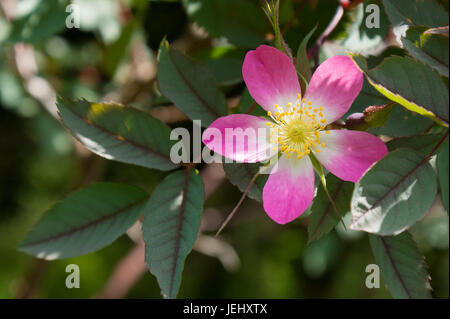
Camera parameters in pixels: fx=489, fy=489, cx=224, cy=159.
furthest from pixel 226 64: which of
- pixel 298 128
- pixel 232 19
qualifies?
pixel 298 128

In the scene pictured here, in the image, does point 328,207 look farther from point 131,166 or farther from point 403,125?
point 131,166

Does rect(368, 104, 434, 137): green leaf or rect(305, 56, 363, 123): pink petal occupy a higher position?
rect(305, 56, 363, 123): pink petal

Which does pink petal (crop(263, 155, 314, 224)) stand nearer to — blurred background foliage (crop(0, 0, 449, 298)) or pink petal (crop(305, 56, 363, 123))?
pink petal (crop(305, 56, 363, 123))

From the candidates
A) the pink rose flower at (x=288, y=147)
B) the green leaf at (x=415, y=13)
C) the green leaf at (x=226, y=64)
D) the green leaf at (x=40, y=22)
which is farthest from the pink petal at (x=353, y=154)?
the green leaf at (x=40, y=22)

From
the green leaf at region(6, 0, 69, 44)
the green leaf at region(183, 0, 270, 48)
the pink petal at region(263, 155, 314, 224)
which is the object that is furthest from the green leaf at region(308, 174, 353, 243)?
the green leaf at region(6, 0, 69, 44)

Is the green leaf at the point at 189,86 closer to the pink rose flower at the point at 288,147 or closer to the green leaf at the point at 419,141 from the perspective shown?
the pink rose flower at the point at 288,147

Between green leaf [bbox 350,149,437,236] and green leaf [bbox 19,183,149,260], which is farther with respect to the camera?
green leaf [bbox 19,183,149,260]
